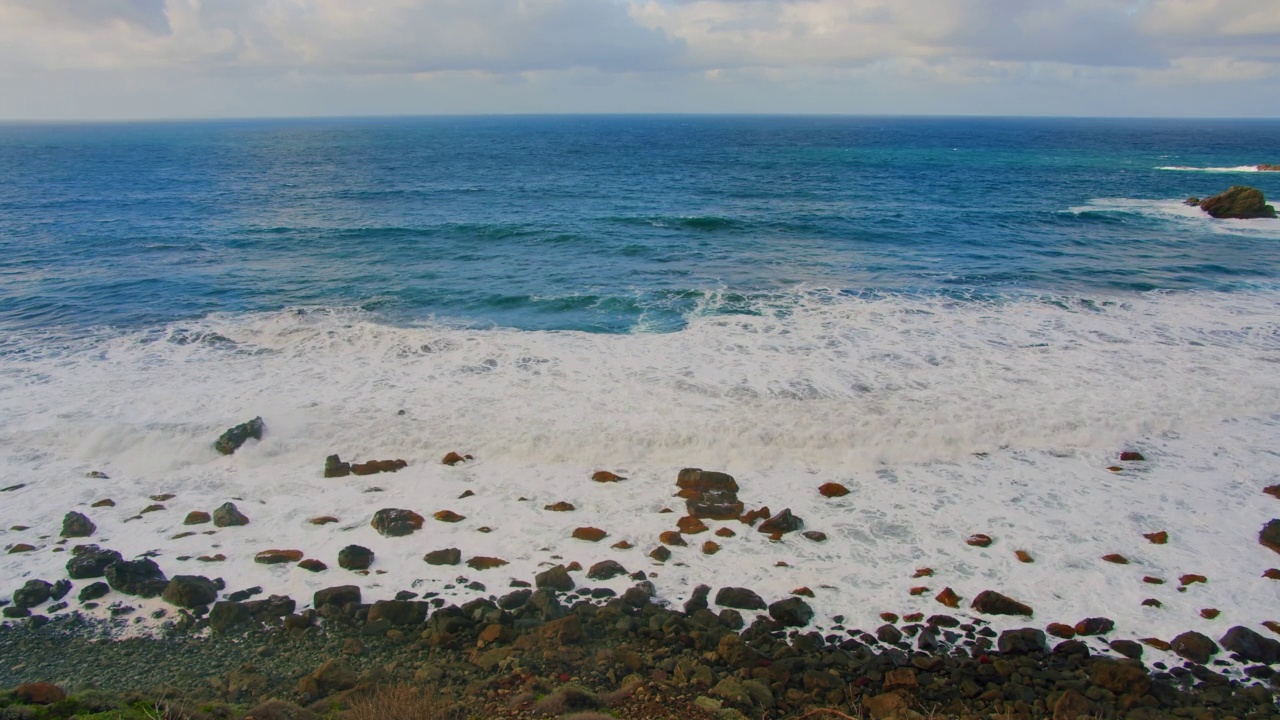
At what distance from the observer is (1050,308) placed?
2489cm

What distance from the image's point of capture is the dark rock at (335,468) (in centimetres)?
1423

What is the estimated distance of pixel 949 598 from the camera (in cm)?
1039

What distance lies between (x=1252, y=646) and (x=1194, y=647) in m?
0.72

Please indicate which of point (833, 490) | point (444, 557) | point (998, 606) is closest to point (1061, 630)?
point (998, 606)

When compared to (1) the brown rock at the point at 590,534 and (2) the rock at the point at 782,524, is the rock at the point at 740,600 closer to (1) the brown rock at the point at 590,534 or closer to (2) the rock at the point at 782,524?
(2) the rock at the point at 782,524

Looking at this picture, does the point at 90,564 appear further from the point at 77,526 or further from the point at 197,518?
the point at 197,518

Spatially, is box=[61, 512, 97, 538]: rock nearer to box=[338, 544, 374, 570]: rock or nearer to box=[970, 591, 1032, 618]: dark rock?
box=[338, 544, 374, 570]: rock

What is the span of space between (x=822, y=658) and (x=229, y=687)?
7173 mm

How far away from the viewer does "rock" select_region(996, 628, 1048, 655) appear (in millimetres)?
9336

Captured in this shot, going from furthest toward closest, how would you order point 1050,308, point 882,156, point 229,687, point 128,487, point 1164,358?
point 882,156, point 1050,308, point 1164,358, point 128,487, point 229,687

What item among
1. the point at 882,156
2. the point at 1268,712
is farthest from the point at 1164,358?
the point at 882,156

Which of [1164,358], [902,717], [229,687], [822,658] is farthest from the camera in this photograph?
[1164,358]

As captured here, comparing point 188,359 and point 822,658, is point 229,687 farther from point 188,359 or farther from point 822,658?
point 188,359

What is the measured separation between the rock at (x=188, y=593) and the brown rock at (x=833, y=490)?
32.8ft
